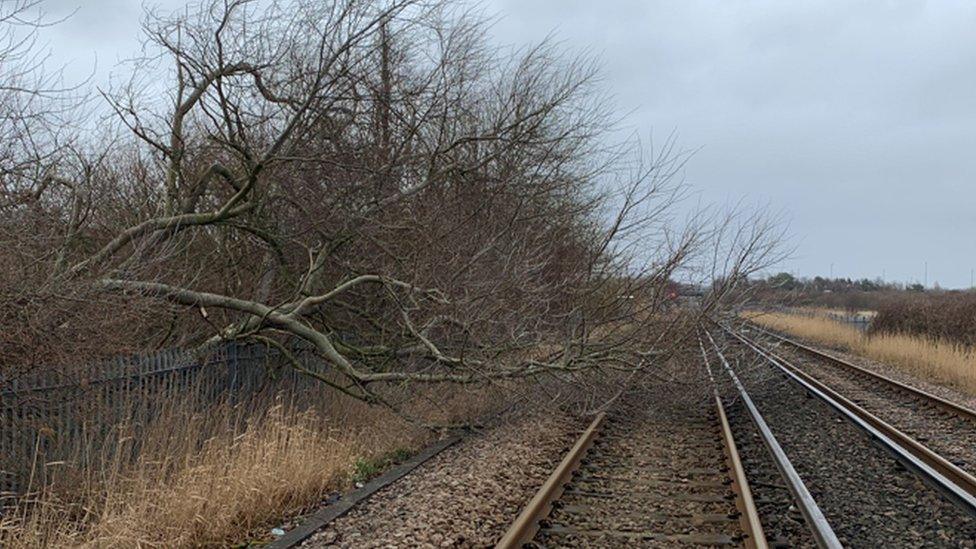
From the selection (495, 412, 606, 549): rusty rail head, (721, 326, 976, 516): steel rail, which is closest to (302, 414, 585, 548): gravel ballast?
(495, 412, 606, 549): rusty rail head

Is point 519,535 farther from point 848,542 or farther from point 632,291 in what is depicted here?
point 632,291

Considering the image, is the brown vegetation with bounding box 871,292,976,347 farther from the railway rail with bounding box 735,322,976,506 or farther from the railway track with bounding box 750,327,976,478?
the railway rail with bounding box 735,322,976,506

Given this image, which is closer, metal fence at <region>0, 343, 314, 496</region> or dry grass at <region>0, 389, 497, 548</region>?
dry grass at <region>0, 389, 497, 548</region>

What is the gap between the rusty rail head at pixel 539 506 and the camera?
638cm

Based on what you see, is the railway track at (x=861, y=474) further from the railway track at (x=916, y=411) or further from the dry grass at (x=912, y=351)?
the dry grass at (x=912, y=351)

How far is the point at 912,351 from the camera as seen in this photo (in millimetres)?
27672

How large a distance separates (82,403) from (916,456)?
33.7 feet

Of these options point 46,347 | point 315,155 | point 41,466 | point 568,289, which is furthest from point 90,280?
point 568,289

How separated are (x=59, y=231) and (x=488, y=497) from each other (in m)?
6.43

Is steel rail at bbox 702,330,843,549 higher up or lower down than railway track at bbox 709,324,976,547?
higher up

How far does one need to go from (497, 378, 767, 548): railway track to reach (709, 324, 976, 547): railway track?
0.84 m

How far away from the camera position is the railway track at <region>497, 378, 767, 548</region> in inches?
266

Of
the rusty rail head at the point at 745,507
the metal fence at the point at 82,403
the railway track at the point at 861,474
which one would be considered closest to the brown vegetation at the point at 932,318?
the railway track at the point at 861,474

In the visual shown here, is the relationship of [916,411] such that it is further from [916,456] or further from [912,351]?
[912,351]
